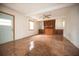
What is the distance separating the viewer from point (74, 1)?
2.33 meters

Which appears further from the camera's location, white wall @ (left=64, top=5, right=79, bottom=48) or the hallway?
white wall @ (left=64, top=5, right=79, bottom=48)

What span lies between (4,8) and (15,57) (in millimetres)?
1250

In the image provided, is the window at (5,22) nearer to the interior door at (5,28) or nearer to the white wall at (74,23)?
the interior door at (5,28)

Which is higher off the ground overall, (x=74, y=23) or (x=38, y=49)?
(x=74, y=23)

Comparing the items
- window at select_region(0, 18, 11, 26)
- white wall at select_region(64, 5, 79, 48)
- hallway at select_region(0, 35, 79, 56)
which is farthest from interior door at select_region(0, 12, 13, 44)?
white wall at select_region(64, 5, 79, 48)

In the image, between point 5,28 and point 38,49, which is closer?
point 5,28

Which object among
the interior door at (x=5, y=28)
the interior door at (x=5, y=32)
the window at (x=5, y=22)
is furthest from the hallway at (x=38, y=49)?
the window at (x=5, y=22)

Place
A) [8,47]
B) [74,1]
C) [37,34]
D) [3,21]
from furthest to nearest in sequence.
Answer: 1. [37,34]
2. [8,47]
3. [3,21]
4. [74,1]

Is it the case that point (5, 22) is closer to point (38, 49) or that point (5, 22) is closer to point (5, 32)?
point (5, 32)

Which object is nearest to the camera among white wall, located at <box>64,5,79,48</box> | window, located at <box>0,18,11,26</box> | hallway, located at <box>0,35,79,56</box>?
window, located at <box>0,18,11,26</box>

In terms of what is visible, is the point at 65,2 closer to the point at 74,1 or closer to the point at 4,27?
the point at 74,1

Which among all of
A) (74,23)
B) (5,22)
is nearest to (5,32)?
(5,22)

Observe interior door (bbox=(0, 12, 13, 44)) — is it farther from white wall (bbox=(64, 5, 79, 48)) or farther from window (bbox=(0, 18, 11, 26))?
white wall (bbox=(64, 5, 79, 48))

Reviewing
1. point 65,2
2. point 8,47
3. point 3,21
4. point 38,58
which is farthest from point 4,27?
point 65,2
